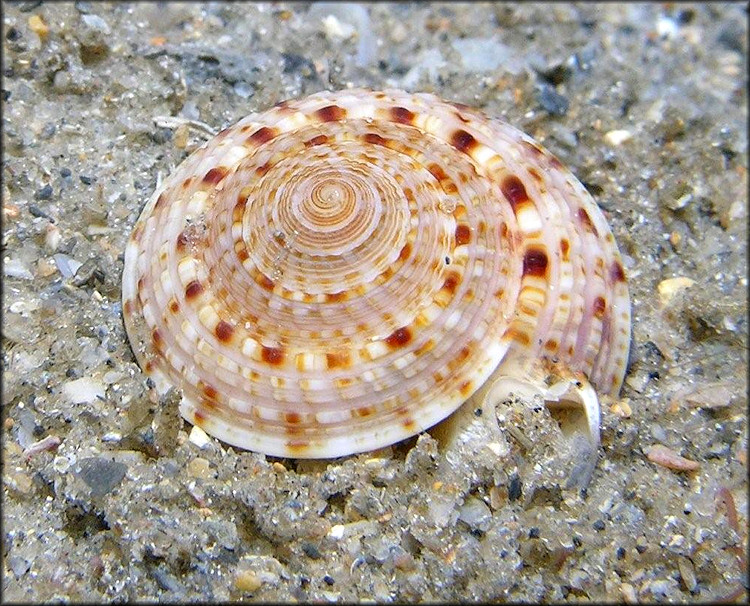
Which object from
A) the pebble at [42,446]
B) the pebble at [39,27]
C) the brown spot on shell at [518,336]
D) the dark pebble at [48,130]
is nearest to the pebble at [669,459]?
the brown spot on shell at [518,336]

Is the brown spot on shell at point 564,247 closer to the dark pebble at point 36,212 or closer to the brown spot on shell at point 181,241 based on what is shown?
the brown spot on shell at point 181,241

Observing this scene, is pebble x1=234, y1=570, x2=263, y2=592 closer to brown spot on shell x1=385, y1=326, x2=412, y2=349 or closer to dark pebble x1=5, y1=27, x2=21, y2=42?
brown spot on shell x1=385, y1=326, x2=412, y2=349

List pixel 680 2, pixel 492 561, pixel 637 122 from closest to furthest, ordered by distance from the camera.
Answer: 1. pixel 492 561
2. pixel 637 122
3. pixel 680 2

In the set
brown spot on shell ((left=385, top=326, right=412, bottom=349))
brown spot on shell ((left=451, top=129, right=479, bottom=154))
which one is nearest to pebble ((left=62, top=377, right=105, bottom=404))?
brown spot on shell ((left=385, top=326, right=412, bottom=349))

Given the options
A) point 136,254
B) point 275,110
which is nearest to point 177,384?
point 136,254

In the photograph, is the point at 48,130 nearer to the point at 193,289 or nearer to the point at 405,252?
the point at 193,289

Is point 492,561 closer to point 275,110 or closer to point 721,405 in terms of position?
point 721,405

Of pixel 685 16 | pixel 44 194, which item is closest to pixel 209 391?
pixel 44 194
